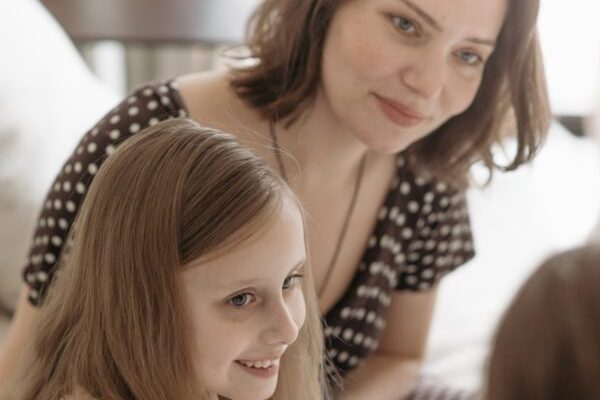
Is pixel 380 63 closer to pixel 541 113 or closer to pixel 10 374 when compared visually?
pixel 541 113

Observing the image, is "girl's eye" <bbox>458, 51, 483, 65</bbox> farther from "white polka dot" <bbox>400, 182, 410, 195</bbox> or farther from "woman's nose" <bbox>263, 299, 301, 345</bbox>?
"woman's nose" <bbox>263, 299, 301, 345</bbox>

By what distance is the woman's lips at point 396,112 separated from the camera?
3.85 feet

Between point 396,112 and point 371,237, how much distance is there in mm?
258

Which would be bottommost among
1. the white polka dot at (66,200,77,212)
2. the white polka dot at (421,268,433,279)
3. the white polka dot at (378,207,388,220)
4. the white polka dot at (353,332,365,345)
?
the white polka dot at (353,332,365,345)

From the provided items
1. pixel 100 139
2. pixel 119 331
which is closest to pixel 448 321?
pixel 100 139

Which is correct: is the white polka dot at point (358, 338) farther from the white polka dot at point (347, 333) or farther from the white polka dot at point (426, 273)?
the white polka dot at point (426, 273)

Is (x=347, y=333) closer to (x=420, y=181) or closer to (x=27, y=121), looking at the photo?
(x=420, y=181)

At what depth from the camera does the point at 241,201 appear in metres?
0.93

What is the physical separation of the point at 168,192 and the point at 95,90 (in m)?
0.76

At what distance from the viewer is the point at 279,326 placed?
96 cm

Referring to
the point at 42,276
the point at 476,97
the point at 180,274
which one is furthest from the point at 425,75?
the point at 42,276

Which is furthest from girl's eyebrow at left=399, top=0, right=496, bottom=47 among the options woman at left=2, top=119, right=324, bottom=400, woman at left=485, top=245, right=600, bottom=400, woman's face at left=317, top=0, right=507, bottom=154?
woman at left=485, top=245, right=600, bottom=400

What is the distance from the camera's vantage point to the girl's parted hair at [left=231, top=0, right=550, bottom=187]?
1.22 meters

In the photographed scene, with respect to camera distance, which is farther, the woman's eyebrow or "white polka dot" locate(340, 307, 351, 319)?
"white polka dot" locate(340, 307, 351, 319)
